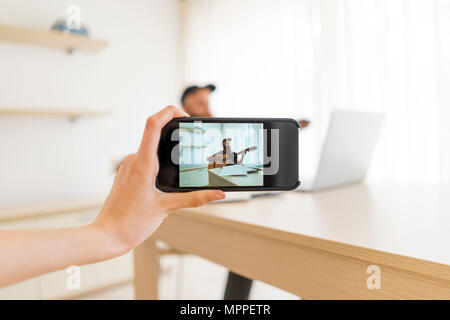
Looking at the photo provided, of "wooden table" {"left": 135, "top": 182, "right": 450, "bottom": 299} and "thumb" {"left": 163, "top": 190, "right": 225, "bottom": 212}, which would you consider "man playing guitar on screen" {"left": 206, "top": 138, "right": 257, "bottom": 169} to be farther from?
"wooden table" {"left": 135, "top": 182, "right": 450, "bottom": 299}

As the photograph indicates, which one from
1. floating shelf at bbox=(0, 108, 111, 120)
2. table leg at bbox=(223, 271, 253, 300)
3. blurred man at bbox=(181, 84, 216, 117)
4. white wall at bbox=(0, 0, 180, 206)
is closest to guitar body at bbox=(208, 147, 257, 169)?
table leg at bbox=(223, 271, 253, 300)

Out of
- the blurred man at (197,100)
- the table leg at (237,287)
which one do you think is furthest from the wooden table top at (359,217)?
the blurred man at (197,100)

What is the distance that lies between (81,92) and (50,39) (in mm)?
409

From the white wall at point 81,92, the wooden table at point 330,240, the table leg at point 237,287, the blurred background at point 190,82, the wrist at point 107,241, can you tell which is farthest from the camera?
the white wall at point 81,92

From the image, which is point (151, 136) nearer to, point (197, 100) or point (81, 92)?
point (197, 100)

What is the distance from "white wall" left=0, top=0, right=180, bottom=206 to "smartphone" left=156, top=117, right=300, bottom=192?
81.7 inches

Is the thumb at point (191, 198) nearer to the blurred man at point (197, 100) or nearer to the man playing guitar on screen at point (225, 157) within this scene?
the man playing guitar on screen at point (225, 157)

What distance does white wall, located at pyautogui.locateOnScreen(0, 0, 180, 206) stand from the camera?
2117 mm

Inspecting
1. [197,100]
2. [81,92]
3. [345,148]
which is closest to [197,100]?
[197,100]

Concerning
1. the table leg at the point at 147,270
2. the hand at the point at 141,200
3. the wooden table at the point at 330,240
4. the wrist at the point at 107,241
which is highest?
the hand at the point at 141,200

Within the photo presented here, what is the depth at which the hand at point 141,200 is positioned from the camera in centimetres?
40

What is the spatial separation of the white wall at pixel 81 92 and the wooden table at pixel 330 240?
1568 mm

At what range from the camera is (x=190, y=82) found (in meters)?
3.06

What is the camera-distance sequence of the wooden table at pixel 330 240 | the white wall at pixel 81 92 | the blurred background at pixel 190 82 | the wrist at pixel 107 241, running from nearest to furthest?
the wrist at pixel 107 241, the wooden table at pixel 330 240, the blurred background at pixel 190 82, the white wall at pixel 81 92
